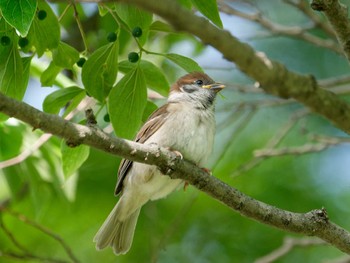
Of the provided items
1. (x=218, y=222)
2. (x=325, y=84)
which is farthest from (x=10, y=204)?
(x=325, y=84)

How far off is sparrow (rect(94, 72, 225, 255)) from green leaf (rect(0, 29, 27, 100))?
123 centimetres

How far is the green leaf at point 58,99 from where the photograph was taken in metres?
3.67

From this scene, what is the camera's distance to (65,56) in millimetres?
3699

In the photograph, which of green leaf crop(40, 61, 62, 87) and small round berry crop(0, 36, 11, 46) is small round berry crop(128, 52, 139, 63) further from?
small round berry crop(0, 36, 11, 46)

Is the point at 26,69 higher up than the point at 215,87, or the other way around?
the point at 26,69

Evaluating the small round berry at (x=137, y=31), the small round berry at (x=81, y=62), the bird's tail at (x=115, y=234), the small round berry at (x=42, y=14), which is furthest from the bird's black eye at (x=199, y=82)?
the small round berry at (x=42, y=14)

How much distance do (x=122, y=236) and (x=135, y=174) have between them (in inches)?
21.8

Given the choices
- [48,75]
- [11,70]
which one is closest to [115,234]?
[48,75]

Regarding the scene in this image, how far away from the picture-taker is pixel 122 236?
4.99 metres

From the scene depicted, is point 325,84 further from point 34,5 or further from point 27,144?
point 34,5

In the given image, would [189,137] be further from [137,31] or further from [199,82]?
[137,31]

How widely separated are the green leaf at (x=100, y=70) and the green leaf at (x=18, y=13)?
557 mm

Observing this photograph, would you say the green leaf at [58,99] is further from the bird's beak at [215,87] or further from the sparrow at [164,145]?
the bird's beak at [215,87]

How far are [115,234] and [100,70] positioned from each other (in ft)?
5.69
